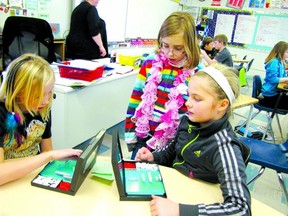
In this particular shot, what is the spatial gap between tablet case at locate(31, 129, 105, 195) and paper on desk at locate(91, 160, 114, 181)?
0.02 meters

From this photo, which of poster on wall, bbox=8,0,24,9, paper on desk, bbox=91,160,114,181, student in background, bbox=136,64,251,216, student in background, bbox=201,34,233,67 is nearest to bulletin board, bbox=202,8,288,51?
student in background, bbox=201,34,233,67

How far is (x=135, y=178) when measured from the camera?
898 millimetres

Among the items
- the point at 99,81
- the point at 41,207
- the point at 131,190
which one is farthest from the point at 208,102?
the point at 99,81

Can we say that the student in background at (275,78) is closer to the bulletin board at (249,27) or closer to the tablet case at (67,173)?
the tablet case at (67,173)

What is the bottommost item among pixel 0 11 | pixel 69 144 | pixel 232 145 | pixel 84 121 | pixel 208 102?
pixel 69 144

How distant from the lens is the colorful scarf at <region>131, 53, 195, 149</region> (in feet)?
4.11

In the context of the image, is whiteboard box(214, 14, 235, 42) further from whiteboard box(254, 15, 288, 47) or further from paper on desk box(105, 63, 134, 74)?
paper on desk box(105, 63, 134, 74)

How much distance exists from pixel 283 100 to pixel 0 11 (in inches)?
133

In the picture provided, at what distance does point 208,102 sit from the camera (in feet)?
3.11

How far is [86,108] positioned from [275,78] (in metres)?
2.44

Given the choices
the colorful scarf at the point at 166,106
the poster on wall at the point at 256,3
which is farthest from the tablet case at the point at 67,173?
the poster on wall at the point at 256,3

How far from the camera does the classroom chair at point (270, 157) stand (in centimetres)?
167

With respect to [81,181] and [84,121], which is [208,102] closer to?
[81,181]

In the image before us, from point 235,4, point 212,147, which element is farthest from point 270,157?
point 235,4
